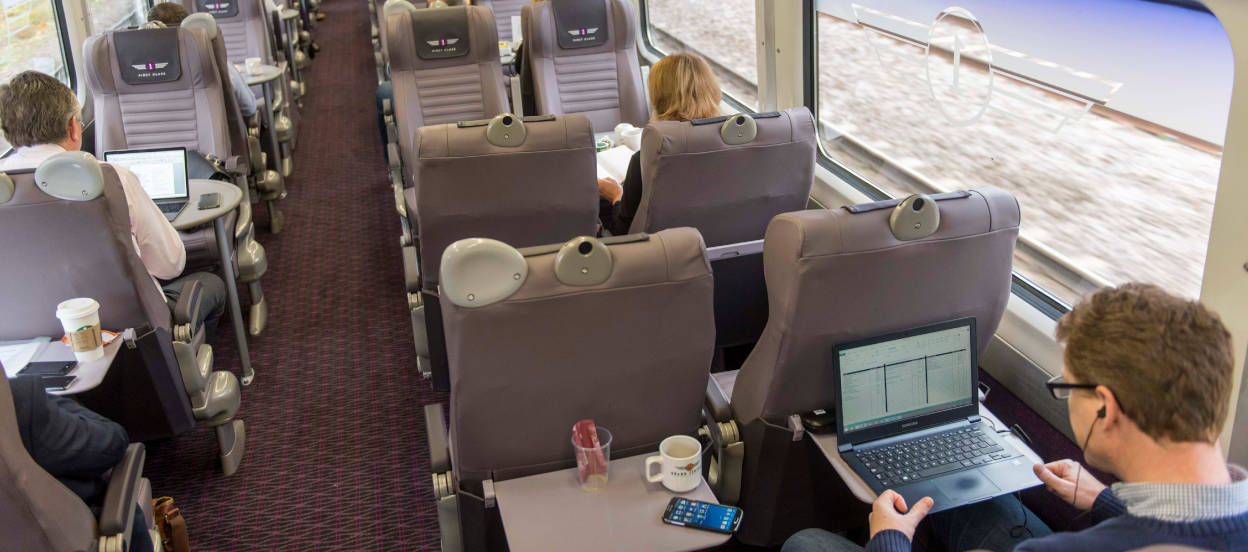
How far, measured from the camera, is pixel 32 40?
5.48 m

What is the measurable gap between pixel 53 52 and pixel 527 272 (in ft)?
16.8

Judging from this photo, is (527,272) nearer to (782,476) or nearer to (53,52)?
(782,476)

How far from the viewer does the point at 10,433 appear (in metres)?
1.89

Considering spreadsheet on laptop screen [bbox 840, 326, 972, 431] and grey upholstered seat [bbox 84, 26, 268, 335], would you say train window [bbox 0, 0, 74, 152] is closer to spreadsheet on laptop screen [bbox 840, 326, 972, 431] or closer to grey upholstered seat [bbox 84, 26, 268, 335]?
grey upholstered seat [bbox 84, 26, 268, 335]

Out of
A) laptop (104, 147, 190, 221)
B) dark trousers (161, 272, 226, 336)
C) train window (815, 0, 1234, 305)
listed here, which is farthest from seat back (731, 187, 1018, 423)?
laptop (104, 147, 190, 221)

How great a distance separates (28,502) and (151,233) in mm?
1452

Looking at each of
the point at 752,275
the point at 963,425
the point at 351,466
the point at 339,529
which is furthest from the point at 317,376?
the point at 963,425

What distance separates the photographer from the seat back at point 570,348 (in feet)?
6.23

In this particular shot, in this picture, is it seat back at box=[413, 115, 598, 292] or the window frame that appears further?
the window frame

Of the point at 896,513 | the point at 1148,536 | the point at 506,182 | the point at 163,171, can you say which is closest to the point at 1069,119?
the point at 896,513

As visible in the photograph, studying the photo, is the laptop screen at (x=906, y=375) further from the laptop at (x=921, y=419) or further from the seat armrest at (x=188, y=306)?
the seat armrest at (x=188, y=306)

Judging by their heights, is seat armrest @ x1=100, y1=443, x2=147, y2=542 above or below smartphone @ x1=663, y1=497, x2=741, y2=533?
below

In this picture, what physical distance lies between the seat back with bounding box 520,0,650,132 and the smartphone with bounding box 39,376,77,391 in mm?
3039

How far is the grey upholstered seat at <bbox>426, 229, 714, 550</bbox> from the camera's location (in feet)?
6.22
